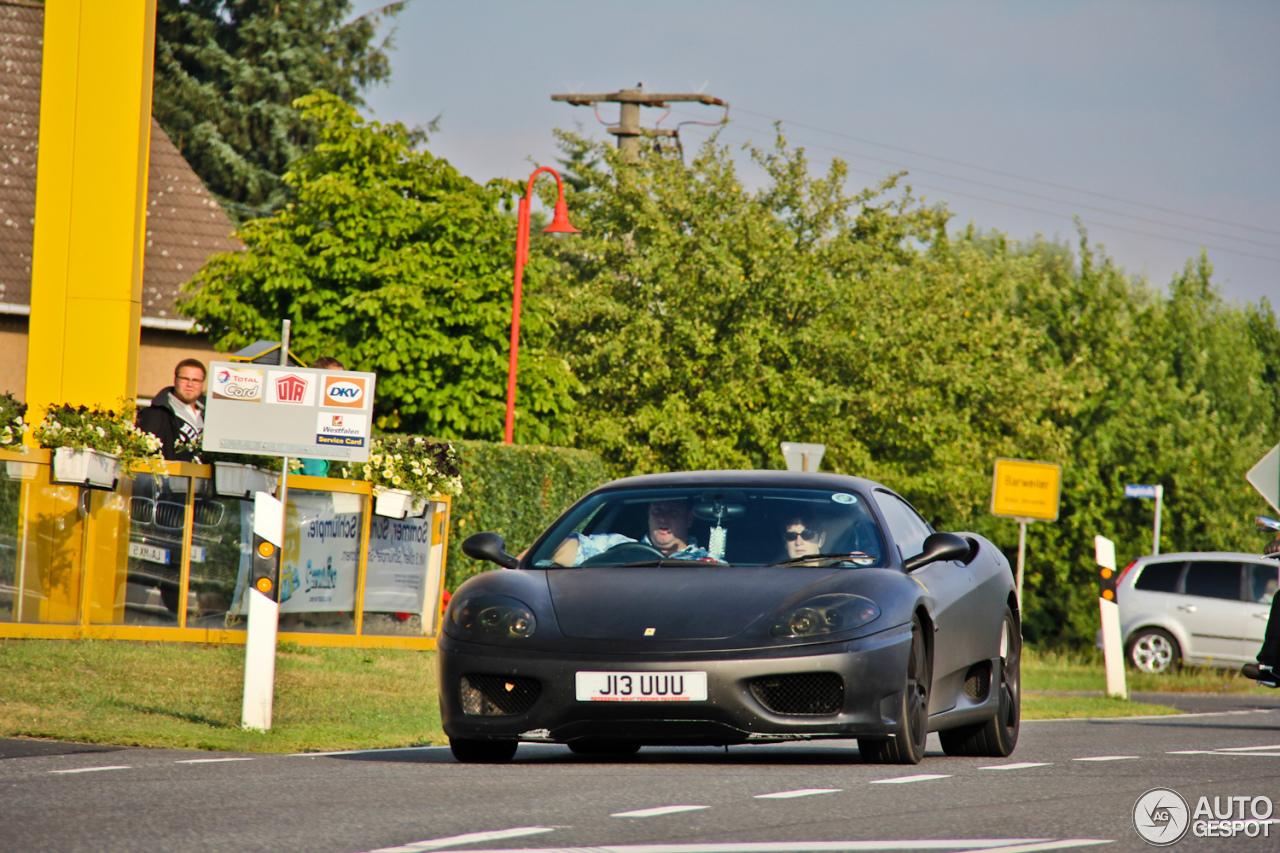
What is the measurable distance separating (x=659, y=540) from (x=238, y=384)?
14.0ft

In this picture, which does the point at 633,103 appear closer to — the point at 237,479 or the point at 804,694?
the point at 237,479

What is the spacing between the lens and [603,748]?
9305 millimetres

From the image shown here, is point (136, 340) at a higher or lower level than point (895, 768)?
higher

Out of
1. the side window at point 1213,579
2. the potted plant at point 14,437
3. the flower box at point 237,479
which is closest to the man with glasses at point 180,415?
the flower box at point 237,479

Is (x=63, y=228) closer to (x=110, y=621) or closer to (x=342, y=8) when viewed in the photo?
(x=110, y=621)

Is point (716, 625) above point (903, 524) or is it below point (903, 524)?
below

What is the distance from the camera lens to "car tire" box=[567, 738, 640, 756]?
9.09 m

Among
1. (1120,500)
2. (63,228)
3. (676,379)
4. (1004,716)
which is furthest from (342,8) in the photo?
(1004,716)

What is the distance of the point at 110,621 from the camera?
47.2 feet

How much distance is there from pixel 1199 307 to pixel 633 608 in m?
49.2

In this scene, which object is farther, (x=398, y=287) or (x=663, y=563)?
(x=398, y=287)

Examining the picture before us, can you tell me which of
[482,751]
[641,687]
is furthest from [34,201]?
[641,687]

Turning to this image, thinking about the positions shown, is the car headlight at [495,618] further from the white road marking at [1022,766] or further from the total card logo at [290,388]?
the total card logo at [290,388]

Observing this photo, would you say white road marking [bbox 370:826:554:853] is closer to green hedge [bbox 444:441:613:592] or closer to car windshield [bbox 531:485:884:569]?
car windshield [bbox 531:485:884:569]
